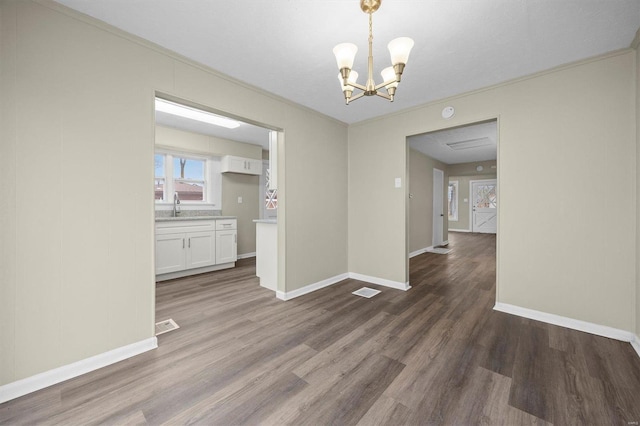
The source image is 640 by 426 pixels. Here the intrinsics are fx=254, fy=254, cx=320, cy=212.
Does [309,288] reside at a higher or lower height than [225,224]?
lower

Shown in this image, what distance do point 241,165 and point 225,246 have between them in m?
1.85

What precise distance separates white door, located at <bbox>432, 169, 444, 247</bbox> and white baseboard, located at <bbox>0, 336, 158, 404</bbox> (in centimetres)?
674

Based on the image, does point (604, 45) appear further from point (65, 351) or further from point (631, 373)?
point (65, 351)

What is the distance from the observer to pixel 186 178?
5.17 metres

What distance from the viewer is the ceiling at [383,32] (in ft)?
5.65

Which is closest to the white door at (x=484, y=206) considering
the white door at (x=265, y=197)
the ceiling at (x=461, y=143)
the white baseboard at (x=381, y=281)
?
the ceiling at (x=461, y=143)

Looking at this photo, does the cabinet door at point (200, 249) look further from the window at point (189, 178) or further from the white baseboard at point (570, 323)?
the white baseboard at point (570, 323)

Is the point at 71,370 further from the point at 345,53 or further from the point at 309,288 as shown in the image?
the point at 345,53


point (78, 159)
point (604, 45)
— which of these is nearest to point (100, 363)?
point (78, 159)

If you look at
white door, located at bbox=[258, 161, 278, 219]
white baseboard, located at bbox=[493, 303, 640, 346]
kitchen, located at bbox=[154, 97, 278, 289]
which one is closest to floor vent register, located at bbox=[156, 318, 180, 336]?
kitchen, located at bbox=[154, 97, 278, 289]

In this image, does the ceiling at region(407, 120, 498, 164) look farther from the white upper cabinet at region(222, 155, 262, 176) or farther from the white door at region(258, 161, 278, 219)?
the white door at region(258, 161, 278, 219)

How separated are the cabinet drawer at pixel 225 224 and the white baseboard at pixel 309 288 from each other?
2.04 meters

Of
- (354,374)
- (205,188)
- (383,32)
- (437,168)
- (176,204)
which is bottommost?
(354,374)

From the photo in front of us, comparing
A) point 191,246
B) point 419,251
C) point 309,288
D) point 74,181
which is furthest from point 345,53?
point 419,251
